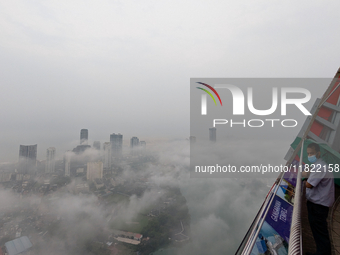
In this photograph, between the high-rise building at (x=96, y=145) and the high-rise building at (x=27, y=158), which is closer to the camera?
the high-rise building at (x=27, y=158)

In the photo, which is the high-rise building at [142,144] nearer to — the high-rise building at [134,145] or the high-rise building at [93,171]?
the high-rise building at [134,145]

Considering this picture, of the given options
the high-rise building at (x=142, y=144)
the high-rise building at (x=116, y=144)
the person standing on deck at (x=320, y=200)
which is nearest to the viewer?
the person standing on deck at (x=320, y=200)

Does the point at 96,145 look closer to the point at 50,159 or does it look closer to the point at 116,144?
the point at 116,144

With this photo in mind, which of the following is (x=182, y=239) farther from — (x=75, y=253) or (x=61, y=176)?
(x=61, y=176)

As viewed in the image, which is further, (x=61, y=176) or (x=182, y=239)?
(x=61, y=176)

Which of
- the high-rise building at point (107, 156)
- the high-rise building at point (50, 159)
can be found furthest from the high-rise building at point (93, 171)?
the high-rise building at point (50, 159)

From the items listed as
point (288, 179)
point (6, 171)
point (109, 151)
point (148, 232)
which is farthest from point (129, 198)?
point (288, 179)
